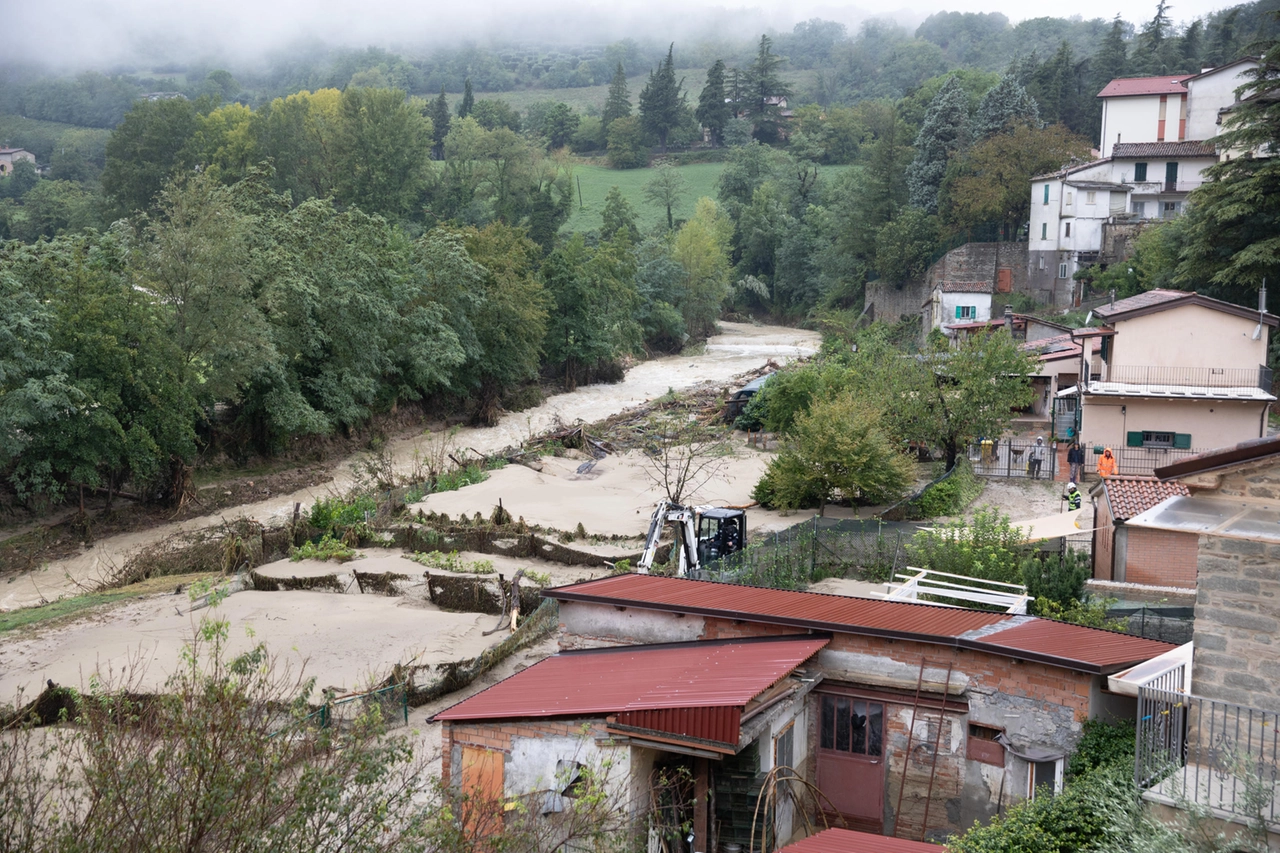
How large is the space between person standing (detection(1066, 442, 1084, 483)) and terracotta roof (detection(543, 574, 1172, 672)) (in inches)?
675

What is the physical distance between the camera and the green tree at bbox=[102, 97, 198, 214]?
219 ft

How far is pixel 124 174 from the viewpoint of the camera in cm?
6688

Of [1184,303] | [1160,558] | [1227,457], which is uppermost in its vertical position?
[1184,303]

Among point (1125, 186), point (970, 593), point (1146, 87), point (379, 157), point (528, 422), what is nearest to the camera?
point (970, 593)

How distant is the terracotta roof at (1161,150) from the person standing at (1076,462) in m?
34.1

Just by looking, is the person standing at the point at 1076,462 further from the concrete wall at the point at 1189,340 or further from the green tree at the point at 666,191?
the green tree at the point at 666,191

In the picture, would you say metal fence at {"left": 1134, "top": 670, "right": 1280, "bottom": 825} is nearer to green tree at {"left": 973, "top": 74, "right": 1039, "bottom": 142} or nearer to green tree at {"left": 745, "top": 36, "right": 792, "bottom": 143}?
green tree at {"left": 973, "top": 74, "right": 1039, "bottom": 142}

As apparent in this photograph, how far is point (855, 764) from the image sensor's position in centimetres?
1231

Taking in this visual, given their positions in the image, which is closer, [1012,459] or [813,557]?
[813,557]

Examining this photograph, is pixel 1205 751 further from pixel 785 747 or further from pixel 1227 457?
pixel 785 747

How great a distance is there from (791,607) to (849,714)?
1914 millimetres

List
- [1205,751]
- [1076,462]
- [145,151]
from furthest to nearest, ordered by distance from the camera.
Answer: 1. [145,151]
2. [1076,462]
3. [1205,751]

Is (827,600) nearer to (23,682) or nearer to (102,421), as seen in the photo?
(23,682)

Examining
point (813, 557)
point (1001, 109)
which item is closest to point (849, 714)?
point (813, 557)
